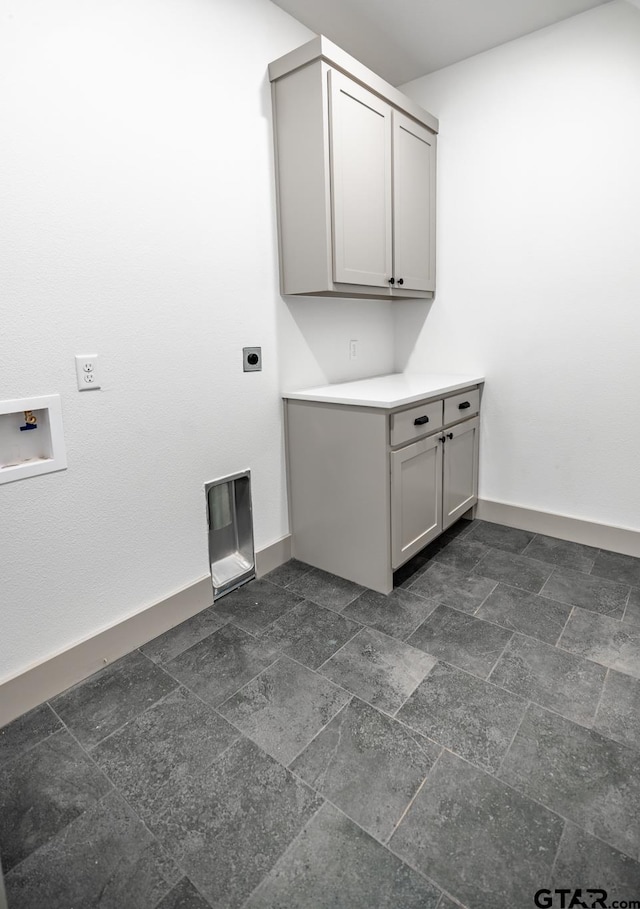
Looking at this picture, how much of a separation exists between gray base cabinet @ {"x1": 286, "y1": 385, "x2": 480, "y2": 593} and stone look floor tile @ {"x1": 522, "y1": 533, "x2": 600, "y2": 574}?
1.52 ft

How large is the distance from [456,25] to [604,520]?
8.23ft

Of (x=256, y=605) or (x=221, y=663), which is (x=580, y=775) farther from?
(x=256, y=605)

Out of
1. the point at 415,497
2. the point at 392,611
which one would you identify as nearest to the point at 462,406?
the point at 415,497

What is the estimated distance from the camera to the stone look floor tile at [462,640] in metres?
1.75

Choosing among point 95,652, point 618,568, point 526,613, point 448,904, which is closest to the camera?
point 448,904

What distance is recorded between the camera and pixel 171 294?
1.86 meters

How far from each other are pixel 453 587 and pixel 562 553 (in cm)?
71

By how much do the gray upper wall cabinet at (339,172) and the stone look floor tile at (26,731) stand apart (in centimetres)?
188

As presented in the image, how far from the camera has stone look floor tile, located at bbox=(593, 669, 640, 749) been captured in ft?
4.67

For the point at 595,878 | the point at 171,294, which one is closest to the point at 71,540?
the point at 171,294

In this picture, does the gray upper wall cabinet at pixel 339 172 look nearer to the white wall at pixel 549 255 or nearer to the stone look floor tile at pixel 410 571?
the white wall at pixel 549 255

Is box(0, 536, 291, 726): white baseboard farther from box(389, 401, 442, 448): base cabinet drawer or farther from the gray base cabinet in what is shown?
box(389, 401, 442, 448): base cabinet drawer

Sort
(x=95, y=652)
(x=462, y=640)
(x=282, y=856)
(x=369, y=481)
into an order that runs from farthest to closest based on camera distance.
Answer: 1. (x=369, y=481)
2. (x=462, y=640)
3. (x=95, y=652)
4. (x=282, y=856)

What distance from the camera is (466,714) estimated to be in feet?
4.98
